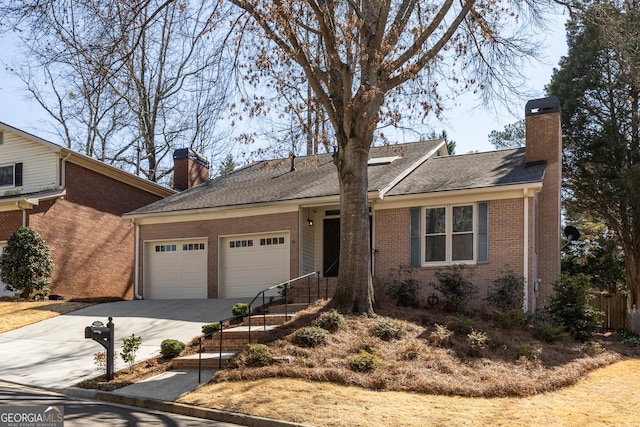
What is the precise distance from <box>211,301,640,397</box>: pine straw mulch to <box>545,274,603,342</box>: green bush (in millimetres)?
659

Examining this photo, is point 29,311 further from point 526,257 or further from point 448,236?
point 526,257

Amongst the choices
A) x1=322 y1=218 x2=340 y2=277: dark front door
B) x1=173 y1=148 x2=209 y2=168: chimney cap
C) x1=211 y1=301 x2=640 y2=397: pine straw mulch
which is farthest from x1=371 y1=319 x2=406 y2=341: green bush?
x1=173 y1=148 x2=209 y2=168: chimney cap

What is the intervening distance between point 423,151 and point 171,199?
29.4 ft

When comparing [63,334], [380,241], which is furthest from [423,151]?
[63,334]

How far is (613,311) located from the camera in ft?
74.8

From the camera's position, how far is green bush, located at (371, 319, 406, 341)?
14.2m

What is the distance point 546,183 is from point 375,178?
16.1 feet

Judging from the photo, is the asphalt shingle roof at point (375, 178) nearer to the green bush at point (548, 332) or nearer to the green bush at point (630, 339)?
the green bush at point (548, 332)

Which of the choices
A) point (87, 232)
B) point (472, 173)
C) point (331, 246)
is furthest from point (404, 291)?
point (87, 232)

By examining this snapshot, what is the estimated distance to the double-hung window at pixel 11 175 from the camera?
25500 millimetres

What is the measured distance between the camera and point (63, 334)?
55.8 feet

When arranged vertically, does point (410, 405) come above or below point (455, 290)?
below

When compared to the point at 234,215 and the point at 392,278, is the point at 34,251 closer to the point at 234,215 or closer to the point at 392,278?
the point at 234,215

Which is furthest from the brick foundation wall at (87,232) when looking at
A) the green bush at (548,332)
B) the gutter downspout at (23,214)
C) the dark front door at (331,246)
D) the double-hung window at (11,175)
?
the green bush at (548,332)
